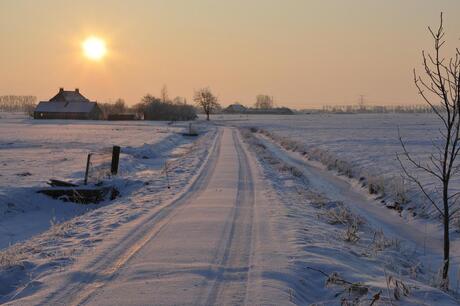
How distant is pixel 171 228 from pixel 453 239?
6.42 metres

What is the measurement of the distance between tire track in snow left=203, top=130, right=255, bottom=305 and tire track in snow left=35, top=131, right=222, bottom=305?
1423 millimetres

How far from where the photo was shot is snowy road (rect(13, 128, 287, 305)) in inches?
229

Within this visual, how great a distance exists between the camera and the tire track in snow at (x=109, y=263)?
5.86 m

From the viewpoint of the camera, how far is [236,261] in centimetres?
731

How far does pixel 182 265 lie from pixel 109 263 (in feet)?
3.63

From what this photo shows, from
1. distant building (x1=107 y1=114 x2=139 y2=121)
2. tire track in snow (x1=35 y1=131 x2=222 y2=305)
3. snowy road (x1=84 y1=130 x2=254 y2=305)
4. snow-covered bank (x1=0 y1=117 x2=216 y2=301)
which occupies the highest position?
distant building (x1=107 y1=114 x2=139 y2=121)

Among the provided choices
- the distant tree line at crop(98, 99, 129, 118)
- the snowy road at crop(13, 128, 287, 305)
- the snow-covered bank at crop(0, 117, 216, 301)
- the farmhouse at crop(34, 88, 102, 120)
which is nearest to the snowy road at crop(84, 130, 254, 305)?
the snowy road at crop(13, 128, 287, 305)

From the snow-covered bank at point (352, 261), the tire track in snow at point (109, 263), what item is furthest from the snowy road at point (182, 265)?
the snow-covered bank at point (352, 261)

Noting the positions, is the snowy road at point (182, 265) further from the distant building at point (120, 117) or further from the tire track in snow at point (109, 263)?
the distant building at point (120, 117)

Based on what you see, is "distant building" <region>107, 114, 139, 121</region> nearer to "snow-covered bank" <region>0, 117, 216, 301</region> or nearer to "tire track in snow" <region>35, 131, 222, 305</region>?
"snow-covered bank" <region>0, 117, 216, 301</region>

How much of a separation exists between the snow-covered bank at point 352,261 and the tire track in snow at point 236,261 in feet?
2.37

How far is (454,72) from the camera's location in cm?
632

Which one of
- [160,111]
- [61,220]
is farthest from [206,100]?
[61,220]

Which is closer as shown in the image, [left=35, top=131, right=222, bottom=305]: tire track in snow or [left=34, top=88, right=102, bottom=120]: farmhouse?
[left=35, top=131, right=222, bottom=305]: tire track in snow
